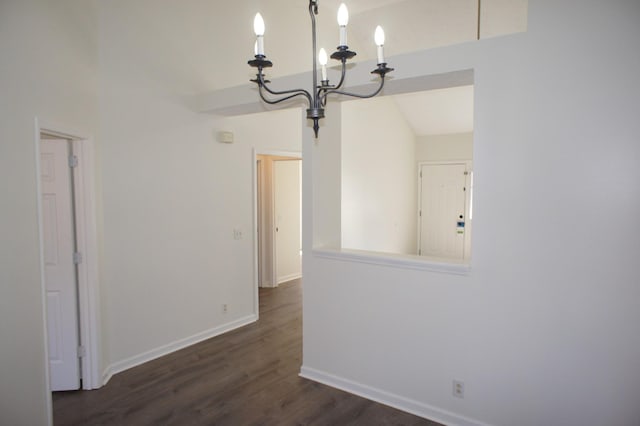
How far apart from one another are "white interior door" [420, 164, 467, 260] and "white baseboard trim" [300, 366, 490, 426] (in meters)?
5.01

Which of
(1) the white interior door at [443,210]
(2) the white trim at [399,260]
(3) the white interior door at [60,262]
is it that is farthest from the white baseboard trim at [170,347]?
(1) the white interior door at [443,210]

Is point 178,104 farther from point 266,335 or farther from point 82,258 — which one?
point 266,335

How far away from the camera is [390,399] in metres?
2.82

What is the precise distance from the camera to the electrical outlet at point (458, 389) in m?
2.54

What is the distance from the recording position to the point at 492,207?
237 cm

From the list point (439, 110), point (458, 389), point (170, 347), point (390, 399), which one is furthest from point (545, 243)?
point (439, 110)

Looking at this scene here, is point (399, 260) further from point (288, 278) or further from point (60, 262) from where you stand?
point (288, 278)

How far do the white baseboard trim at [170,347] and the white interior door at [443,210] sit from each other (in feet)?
14.5

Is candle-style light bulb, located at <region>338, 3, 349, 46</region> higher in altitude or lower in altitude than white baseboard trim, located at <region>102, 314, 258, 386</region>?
higher

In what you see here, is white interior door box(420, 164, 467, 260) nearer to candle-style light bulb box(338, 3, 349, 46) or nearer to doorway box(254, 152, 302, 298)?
doorway box(254, 152, 302, 298)

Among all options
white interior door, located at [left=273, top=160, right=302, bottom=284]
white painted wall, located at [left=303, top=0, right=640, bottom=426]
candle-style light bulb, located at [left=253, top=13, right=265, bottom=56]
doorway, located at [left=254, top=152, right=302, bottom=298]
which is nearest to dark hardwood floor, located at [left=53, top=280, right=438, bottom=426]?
white painted wall, located at [left=303, top=0, right=640, bottom=426]

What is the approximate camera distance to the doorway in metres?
5.85

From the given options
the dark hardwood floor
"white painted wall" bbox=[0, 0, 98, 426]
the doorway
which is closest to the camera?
"white painted wall" bbox=[0, 0, 98, 426]

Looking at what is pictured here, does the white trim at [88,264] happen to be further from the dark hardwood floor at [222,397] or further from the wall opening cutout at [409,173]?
the wall opening cutout at [409,173]
